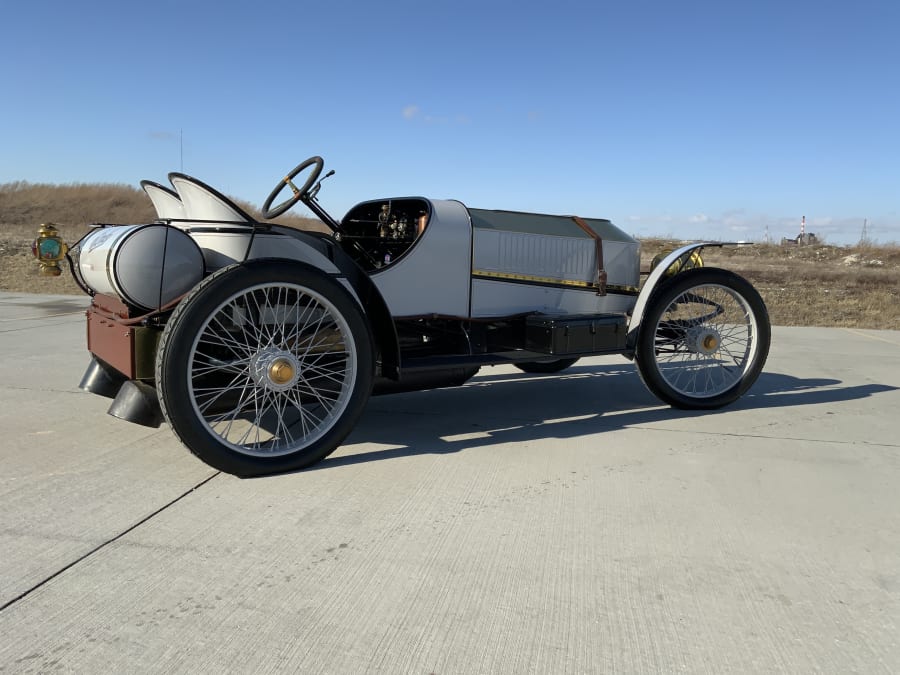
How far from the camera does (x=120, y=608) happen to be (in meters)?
1.93

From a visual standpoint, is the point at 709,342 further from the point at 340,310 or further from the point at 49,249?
the point at 49,249

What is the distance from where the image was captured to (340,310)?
3.16m

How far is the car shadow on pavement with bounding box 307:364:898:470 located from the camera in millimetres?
3707

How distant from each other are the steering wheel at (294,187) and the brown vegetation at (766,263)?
1.10 m

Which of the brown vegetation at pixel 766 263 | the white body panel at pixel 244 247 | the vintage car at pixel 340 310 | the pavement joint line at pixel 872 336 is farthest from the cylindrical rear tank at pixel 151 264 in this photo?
the pavement joint line at pixel 872 336

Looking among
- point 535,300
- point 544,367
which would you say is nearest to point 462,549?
point 535,300

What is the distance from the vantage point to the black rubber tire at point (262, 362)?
9.23 feet

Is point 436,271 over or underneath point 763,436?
over

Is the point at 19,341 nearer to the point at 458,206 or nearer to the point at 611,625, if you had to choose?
the point at 458,206

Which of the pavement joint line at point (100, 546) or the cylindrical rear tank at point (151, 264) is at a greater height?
the cylindrical rear tank at point (151, 264)

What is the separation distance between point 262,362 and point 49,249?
1.69m

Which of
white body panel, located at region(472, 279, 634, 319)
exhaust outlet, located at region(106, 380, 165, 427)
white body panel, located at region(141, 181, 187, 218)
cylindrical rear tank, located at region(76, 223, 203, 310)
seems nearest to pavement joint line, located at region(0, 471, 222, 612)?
exhaust outlet, located at region(106, 380, 165, 427)

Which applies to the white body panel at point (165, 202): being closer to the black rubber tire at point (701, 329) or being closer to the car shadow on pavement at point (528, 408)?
the car shadow on pavement at point (528, 408)

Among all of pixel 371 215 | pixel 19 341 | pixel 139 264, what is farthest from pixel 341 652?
pixel 19 341
